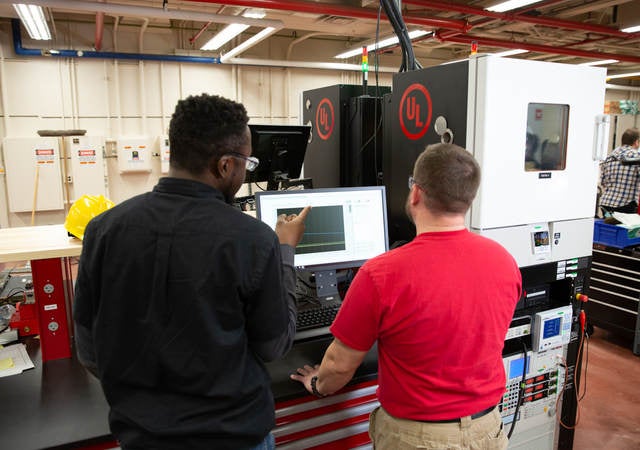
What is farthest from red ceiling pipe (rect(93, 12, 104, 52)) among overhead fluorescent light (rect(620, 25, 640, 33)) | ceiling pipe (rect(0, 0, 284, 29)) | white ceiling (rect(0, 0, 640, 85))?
overhead fluorescent light (rect(620, 25, 640, 33))

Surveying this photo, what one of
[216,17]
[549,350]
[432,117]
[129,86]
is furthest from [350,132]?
[129,86]

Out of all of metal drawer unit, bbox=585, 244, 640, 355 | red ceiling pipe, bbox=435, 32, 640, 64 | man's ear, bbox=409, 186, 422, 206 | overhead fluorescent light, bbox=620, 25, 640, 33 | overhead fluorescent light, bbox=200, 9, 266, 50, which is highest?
overhead fluorescent light, bbox=620, 25, 640, 33

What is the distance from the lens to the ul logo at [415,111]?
1764 millimetres

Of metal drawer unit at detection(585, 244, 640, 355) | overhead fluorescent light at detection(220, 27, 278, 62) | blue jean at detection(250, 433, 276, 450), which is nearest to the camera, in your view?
blue jean at detection(250, 433, 276, 450)

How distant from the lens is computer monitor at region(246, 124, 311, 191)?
2207mm

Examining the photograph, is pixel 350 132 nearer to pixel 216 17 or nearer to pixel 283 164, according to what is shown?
pixel 283 164

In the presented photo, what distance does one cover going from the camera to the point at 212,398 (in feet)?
3.13

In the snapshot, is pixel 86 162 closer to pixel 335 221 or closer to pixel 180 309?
pixel 335 221

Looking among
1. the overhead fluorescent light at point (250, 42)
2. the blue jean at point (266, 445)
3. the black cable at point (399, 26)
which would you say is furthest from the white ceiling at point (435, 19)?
the blue jean at point (266, 445)

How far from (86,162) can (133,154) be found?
0.54 meters

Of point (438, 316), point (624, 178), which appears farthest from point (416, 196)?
point (624, 178)

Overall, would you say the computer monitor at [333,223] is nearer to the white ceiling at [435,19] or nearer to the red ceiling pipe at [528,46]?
the white ceiling at [435,19]

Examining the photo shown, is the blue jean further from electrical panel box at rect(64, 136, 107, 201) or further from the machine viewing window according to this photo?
electrical panel box at rect(64, 136, 107, 201)

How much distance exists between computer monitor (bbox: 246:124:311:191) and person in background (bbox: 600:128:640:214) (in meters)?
3.44
